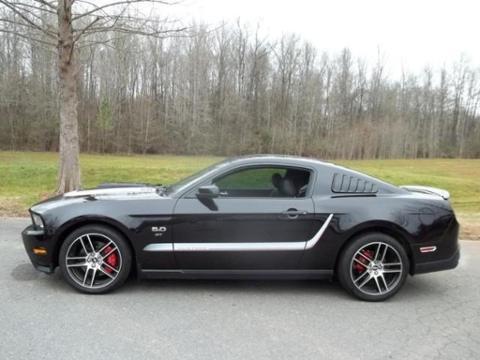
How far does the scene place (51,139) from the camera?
38.8 m

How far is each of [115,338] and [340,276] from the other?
219 cm

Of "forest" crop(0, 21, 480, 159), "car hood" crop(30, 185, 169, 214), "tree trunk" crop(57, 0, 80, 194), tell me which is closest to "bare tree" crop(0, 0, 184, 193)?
"tree trunk" crop(57, 0, 80, 194)

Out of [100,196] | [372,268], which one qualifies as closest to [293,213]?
[372,268]

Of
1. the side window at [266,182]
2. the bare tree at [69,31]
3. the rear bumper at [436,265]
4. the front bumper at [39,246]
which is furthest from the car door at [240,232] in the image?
the bare tree at [69,31]

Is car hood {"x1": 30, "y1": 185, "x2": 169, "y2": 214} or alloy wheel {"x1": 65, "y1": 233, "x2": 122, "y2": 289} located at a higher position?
car hood {"x1": 30, "y1": 185, "x2": 169, "y2": 214}

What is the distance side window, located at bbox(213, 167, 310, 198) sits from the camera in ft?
13.6

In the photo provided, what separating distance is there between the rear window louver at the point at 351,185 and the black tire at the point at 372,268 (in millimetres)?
460

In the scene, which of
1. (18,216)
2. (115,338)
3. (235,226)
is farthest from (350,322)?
(18,216)

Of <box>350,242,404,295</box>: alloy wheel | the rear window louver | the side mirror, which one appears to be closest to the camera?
the side mirror

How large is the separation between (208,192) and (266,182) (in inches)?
39.1

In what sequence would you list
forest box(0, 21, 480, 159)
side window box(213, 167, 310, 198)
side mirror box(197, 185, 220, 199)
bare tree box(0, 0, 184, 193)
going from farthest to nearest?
1. forest box(0, 21, 480, 159)
2. bare tree box(0, 0, 184, 193)
3. side window box(213, 167, 310, 198)
4. side mirror box(197, 185, 220, 199)

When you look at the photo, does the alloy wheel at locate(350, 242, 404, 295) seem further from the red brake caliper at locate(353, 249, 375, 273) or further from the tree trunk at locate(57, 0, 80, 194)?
the tree trunk at locate(57, 0, 80, 194)

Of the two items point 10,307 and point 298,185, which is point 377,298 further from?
point 10,307

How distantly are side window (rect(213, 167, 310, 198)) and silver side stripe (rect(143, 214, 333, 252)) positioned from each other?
47 cm
